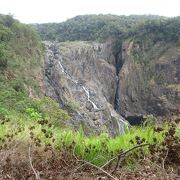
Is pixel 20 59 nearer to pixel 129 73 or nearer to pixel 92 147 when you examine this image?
pixel 129 73

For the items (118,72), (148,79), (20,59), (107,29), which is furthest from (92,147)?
(107,29)

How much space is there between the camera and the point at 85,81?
51562 millimetres

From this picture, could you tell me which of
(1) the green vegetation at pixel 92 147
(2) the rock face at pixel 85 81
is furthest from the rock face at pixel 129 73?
(1) the green vegetation at pixel 92 147

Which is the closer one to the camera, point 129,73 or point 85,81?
point 85,81

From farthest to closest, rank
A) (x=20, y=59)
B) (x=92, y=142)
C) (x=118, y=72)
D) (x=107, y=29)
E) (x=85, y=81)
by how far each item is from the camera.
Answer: (x=107, y=29)
(x=118, y=72)
(x=85, y=81)
(x=20, y=59)
(x=92, y=142)

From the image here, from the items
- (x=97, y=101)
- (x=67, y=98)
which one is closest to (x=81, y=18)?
(x=97, y=101)

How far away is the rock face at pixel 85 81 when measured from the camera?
36.1m

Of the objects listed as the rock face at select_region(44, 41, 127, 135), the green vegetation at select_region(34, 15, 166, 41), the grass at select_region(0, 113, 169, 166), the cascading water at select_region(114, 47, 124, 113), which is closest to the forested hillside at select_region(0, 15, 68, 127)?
the rock face at select_region(44, 41, 127, 135)

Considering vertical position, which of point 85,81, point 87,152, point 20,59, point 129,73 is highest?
point 87,152

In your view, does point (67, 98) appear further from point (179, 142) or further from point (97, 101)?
point (179, 142)

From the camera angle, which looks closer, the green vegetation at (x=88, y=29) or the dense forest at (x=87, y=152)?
the dense forest at (x=87, y=152)

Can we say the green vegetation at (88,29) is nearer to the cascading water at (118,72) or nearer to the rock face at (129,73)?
the rock face at (129,73)

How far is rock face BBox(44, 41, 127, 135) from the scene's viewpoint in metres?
36.1

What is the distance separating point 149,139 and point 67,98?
32699 millimetres
